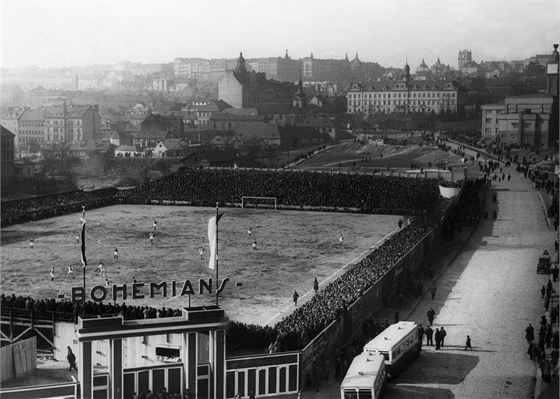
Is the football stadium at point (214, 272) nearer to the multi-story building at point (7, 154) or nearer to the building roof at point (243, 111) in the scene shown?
→ the multi-story building at point (7, 154)

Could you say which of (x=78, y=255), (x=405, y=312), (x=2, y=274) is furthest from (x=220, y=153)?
(x=405, y=312)

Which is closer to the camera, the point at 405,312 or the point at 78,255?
the point at 405,312

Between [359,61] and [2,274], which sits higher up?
[359,61]

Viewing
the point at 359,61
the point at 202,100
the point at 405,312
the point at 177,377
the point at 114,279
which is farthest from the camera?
the point at 359,61

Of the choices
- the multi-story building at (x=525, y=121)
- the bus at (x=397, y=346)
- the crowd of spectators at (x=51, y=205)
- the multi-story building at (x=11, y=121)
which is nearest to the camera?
the bus at (x=397, y=346)

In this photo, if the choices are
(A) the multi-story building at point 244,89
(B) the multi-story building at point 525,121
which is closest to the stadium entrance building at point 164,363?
(B) the multi-story building at point 525,121

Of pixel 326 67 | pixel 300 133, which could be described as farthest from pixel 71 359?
pixel 326 67

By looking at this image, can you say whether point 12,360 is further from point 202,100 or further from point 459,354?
point 202,100
